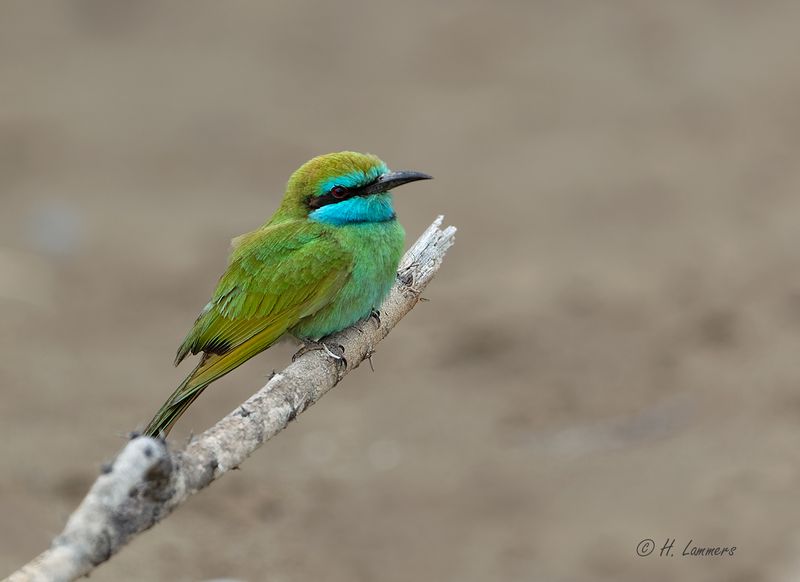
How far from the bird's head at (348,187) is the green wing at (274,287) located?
8 centimetres

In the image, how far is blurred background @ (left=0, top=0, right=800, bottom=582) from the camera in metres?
5.91

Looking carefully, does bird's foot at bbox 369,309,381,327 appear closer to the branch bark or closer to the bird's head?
the bird's head

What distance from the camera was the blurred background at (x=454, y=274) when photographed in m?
5.91

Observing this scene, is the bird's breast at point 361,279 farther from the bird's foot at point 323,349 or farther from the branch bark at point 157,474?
the branch bark at point 157,474

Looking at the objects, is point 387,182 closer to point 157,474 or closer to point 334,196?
point 334,196

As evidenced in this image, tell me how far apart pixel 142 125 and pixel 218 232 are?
70.6 inches

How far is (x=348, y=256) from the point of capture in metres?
4.02

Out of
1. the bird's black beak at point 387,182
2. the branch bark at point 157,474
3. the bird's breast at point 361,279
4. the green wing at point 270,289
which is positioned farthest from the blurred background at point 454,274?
the branch bark at point 157,474

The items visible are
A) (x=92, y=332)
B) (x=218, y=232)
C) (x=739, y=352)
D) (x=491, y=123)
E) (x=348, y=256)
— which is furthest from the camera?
(x=491, y=123)

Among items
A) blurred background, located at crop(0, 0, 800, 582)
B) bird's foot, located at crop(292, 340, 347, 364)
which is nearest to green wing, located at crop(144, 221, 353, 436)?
bird's foot, located at crop(292, 340, 347, 364)

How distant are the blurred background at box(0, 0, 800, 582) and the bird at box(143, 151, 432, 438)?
5.75 feet

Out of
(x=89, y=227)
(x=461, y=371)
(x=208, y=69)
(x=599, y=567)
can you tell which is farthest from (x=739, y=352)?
(x=208, y=69)

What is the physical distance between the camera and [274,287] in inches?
160

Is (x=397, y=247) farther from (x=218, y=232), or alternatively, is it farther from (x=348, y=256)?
(x=218, y=232)
